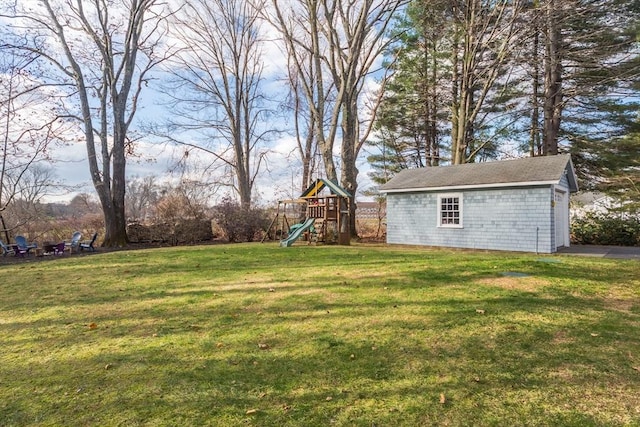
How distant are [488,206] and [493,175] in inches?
44.1

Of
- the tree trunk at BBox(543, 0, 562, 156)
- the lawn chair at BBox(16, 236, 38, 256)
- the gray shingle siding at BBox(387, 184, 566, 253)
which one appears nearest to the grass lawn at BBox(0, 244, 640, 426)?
the gray shingle siding at BBox(387, 184, 566, 253)

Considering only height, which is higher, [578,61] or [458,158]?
[578,61]

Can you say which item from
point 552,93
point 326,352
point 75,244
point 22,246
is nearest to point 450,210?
point 552,93

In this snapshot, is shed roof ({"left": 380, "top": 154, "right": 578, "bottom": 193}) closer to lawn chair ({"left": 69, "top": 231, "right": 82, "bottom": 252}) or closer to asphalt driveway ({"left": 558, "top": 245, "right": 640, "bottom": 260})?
asphalt driveway ({"left": 558, "top": 245, "right": 640, "bottom": 260})

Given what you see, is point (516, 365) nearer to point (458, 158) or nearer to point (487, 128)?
point (458, 158)

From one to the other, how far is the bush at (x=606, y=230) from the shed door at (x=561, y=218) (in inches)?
98.4

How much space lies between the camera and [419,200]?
1441 cm

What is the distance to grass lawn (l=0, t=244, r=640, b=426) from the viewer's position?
247 centimetres

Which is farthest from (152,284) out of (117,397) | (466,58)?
(466,58)

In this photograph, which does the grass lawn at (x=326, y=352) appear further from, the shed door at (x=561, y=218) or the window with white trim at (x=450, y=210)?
the window with white trim at (x=450, y=210)

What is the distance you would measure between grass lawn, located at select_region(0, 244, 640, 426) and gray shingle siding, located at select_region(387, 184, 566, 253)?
208 inches

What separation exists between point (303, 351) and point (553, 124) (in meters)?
18.9

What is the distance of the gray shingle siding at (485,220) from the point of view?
452 inches

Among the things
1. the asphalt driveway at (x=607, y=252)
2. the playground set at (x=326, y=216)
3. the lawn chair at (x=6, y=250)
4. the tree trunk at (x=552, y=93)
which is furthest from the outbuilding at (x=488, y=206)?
the lawn chair at (x=6, y=250)
